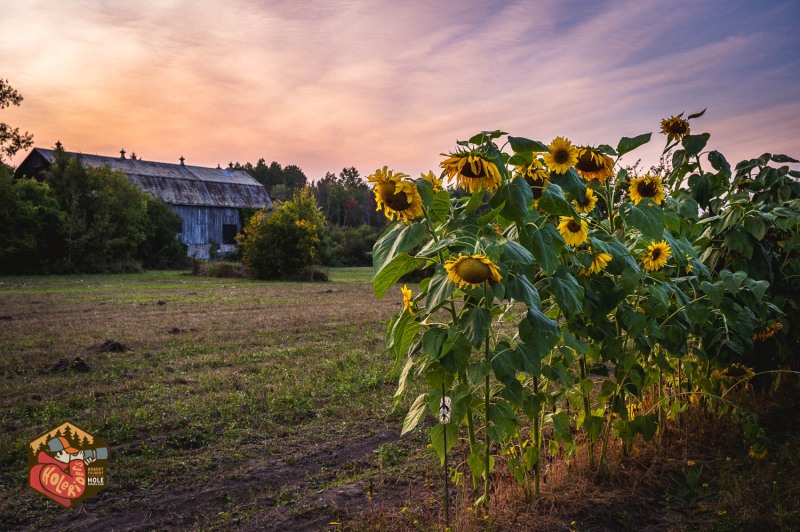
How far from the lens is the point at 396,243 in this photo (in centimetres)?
171

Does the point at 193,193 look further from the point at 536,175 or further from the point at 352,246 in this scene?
the point at 536,175

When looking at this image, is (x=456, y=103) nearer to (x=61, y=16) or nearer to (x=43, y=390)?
(x=43, y=390)

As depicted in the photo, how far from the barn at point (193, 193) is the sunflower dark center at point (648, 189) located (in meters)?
28.3

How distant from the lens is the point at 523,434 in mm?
3355

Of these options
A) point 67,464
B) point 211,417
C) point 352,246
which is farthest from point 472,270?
point 352,246

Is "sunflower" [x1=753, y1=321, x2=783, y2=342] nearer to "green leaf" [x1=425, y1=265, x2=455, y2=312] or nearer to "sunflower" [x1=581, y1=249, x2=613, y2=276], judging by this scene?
"sunflower" [x1=581, y1=249, x2=613, y2=276]

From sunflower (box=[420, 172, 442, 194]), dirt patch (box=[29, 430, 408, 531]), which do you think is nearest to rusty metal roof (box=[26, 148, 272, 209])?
dirt patch (box=[29, 430, 408, 531])

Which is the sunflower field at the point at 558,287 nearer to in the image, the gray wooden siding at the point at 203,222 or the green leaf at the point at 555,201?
the green leaf at the point at 555,201

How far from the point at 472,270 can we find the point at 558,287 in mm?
432

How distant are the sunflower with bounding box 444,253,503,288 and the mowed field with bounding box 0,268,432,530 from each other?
68 centimetres

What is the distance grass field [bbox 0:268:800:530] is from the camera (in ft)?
7.71

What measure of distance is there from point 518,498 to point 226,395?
327cm

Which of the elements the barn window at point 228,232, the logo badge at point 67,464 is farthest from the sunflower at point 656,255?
the barn window at point 228,232

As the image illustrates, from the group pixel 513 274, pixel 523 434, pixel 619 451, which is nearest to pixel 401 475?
pixel 523 434
